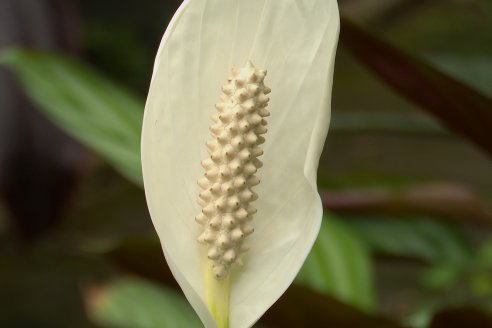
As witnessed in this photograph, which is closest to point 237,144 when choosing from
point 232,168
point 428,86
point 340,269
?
point 232,168

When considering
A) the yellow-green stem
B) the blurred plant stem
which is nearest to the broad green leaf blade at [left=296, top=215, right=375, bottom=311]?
the blurred plant stem

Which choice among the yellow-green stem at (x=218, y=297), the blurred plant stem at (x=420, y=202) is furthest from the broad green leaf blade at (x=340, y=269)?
the yellow-green stem at (x=218, y=297)

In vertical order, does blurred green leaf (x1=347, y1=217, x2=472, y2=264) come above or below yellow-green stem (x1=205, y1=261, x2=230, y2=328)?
below

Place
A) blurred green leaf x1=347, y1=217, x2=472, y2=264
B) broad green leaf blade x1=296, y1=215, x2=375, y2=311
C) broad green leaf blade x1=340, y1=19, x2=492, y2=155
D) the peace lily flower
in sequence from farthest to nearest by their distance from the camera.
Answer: blurred green leaf x1=347, y1=217, x2=472, y2=264 < broad green leaf blade x1=296, y1=215, x2=375, y2=311 < broad green leaf blade x1=340, y1=19, x2=492, y2=155 < the peace lily flower

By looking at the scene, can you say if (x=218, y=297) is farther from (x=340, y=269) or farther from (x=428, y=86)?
(x=340, y=269)

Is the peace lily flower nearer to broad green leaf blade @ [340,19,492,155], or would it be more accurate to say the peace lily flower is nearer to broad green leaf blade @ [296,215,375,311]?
broad green leaf blade @ [340,19,492,155]

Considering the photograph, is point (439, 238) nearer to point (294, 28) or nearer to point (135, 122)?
point (135, 122)

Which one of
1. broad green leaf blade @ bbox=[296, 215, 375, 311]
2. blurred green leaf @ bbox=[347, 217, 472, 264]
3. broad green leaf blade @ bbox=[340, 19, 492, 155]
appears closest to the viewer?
broad green leaf blade @ bbox=[340, 19, 492, 155]
